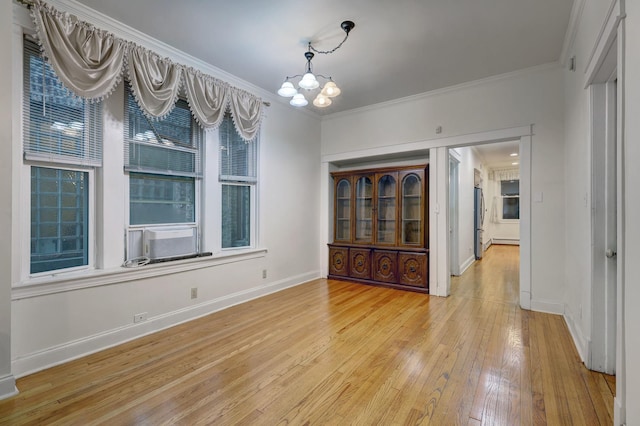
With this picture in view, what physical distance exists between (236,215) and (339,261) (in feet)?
6.74

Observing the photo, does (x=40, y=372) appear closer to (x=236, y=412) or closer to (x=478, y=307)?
(x=236, y=412)

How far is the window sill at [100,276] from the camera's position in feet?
7.11

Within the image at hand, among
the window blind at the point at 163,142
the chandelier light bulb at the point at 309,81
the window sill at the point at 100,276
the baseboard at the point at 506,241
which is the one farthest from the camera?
the baseboard at the point at 506,241

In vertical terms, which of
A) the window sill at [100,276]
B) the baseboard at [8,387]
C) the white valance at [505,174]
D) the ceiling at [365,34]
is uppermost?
the ceiling at [365,34]

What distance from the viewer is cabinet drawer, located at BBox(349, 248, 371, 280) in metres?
4.84

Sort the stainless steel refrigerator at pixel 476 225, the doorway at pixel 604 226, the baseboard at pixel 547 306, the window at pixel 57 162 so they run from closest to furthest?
1. the doorway at pixel 604 226
2. the window at pixel 57 162
3. the baseboard at pixel 547 306
4. the stainless steel refrigerator at pixel 476 225

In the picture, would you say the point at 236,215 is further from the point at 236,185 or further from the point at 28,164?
the point at 28,164

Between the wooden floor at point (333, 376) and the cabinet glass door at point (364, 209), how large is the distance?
6.05ft

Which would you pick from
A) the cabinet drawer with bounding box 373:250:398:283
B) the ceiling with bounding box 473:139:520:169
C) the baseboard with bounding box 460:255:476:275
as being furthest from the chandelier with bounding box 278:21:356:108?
the baseboard with bounding box 460:255:476:275

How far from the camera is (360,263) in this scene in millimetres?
4914

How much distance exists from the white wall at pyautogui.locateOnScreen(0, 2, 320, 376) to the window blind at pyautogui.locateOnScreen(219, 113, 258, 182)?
134mm
